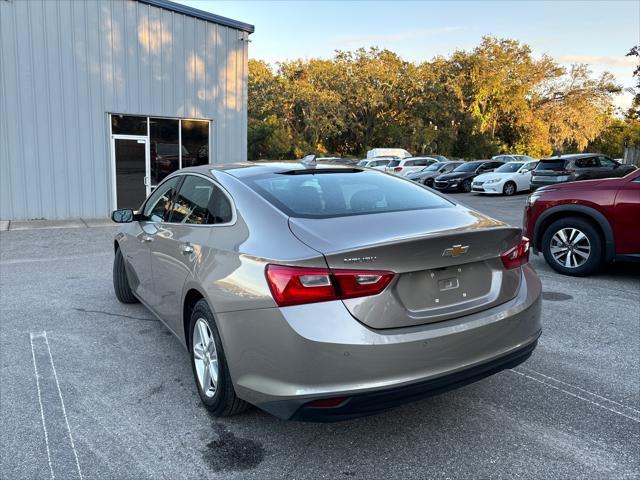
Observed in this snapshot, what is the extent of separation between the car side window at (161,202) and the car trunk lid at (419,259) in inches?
72.6

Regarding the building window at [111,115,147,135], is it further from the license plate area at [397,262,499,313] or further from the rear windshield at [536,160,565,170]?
the rear windshield at [536,160,565,170]

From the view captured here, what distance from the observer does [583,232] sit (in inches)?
264

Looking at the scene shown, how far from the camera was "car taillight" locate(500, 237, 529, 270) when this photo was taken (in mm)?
3021

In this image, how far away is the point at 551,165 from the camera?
1905 centimetres

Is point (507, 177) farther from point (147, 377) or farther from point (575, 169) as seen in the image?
point (147, 377)

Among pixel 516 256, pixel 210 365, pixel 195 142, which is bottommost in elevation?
pixel 210 365

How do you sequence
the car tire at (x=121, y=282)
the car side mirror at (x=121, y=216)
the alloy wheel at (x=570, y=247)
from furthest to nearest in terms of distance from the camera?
1. the alloy wheel at (x=570, y=247)
2. the car tire at (x=121, y=282)
3. the car side mirror at (x=121, y=216)

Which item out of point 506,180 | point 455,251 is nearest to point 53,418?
point 455,251

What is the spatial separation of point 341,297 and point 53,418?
6.83 feet

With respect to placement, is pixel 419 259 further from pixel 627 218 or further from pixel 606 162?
pixel 606 162

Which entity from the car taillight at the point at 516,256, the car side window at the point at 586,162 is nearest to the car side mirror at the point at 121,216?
the car taillight at the point at 516,256

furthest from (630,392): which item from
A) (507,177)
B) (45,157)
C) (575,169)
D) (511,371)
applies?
(507,177)

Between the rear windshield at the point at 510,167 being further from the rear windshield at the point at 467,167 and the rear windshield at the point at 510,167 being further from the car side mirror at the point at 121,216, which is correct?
the car side mirror at the point at 121,216

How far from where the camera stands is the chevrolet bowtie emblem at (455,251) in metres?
2.69
